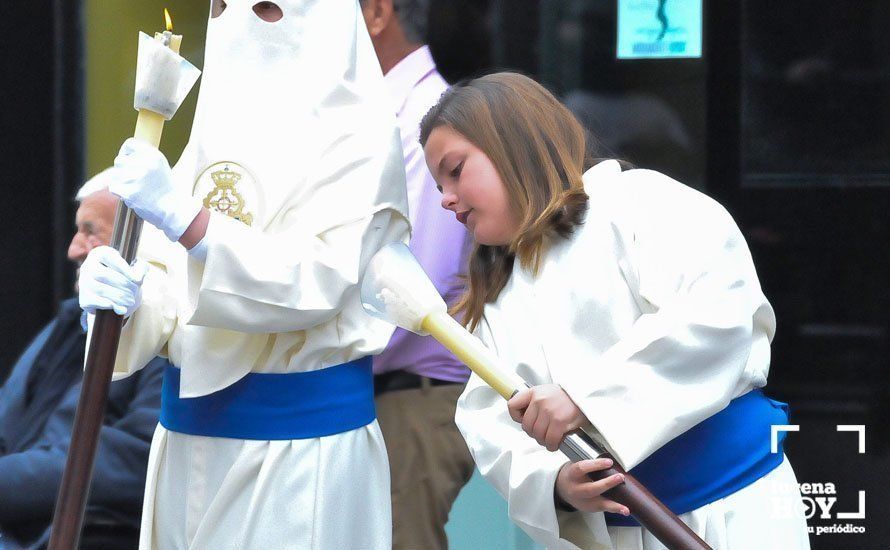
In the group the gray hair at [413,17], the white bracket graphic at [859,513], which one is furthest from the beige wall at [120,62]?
the white bracket graphic at [859,513]

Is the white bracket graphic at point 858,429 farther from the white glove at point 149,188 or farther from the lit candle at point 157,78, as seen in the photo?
the lit candle at point 157,78

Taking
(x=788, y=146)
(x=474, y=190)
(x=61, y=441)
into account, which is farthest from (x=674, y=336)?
(x=788, y=146)

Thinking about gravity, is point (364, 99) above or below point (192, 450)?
above

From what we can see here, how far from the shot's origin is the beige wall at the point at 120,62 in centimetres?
471

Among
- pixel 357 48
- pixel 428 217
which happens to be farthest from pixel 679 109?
pixel 357 48

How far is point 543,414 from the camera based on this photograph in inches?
91.9

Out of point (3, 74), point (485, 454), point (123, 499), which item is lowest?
point (123, 499)

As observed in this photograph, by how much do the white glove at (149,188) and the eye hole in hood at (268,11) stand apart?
474 millimetres

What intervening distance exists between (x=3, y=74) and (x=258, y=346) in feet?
8.05

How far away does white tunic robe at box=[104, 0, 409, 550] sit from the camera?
2.79m

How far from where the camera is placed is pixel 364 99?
117 inches

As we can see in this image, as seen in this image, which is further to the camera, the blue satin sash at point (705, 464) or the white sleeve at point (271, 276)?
the white sleeve at point (271, 276)

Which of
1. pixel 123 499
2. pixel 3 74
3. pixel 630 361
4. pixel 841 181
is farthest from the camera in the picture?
pixel 3 74

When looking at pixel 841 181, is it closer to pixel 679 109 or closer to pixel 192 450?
pixel 679 109
